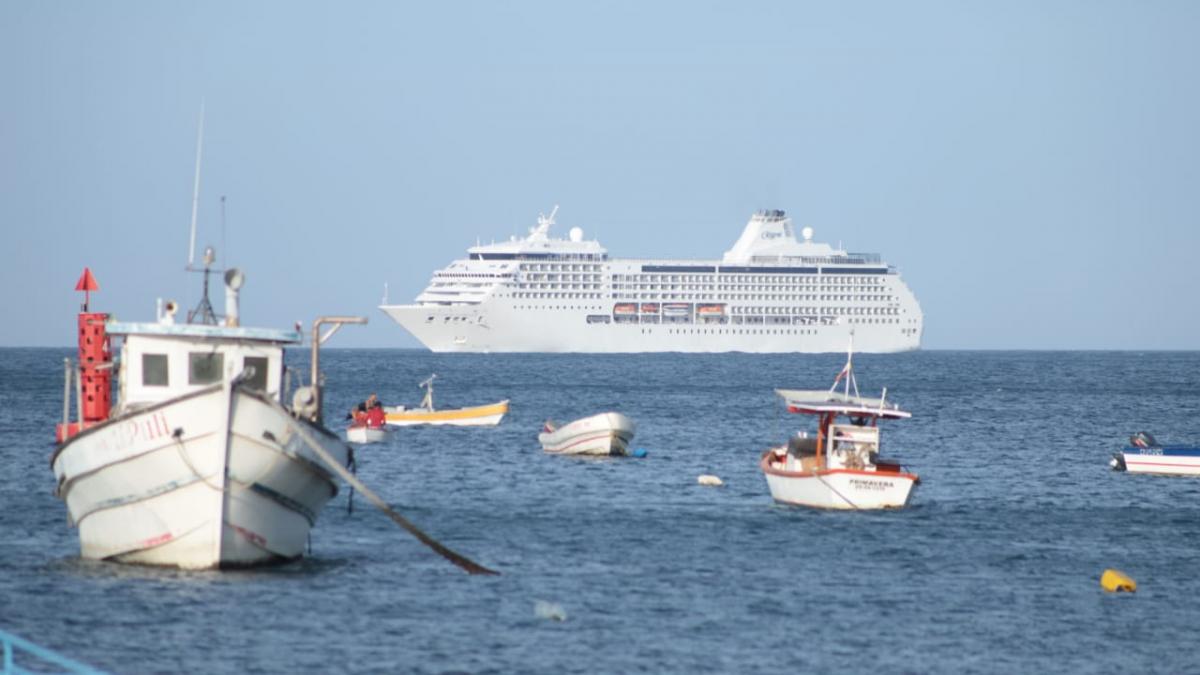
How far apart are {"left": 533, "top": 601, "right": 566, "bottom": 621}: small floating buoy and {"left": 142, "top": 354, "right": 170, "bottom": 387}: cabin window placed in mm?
6086

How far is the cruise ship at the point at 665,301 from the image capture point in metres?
176

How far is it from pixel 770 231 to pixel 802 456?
161 meters

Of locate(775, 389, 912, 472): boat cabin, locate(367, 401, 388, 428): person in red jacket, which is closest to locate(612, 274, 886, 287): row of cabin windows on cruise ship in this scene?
locate(367, 401, 388, 428): person in red jacket

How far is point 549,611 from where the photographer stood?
82.5ft

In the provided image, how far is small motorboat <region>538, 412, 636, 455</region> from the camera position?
5247 cm

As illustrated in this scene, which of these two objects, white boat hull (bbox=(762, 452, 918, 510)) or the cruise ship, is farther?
the cruise ship

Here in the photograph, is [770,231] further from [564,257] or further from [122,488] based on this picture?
[122,488]

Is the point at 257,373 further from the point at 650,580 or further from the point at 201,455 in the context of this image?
the point at 650,580

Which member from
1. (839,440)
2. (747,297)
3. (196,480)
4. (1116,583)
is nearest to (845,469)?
(839,440)

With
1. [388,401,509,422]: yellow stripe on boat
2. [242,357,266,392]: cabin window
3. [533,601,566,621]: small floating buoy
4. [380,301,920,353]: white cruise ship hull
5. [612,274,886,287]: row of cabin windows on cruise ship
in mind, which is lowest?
[533,601,566,621]: small floating buoy

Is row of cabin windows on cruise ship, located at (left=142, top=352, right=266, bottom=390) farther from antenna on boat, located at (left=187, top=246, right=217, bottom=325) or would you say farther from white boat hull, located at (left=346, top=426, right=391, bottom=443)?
white boat hull, located at (left=346, top=426, right=391, bottom=443)

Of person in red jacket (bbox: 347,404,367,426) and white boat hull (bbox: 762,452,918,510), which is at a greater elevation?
person in red jacket (bbox: 347,404,367,426)

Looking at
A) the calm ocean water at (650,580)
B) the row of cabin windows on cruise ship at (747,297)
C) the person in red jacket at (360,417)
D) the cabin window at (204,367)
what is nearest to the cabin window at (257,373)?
the cabin window at (204,367)

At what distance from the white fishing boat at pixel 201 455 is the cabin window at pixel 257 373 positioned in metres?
0.01
